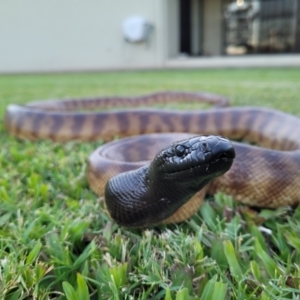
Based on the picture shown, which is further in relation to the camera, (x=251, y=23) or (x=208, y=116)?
(x=251, y=23)

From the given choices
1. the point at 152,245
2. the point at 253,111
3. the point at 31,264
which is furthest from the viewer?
the point at 253,111

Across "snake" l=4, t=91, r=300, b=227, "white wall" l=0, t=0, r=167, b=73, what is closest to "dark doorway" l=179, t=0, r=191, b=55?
"white wall" l=0, t=0, r=167, b=73

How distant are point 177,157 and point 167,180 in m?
0.10

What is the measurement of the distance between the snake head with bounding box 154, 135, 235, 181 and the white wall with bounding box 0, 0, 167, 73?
47.9ft

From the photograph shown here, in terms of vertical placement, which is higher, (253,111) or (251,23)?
(251,23)

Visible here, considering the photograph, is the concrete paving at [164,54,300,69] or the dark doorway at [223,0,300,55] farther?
the dark doorway at [223,0,300,55]

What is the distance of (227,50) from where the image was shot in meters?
16.4

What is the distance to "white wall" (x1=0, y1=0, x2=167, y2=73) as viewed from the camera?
15.4 meters

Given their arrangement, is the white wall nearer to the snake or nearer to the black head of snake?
the snake

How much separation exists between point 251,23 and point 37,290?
16.0 metres

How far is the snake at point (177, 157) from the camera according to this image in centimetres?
125

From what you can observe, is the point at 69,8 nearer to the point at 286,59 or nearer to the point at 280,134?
the point at 286,59

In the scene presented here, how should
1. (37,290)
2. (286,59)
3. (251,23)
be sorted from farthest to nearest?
(251,23) → (286,59) → (37,290)

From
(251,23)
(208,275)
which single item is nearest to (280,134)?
(208,275)
